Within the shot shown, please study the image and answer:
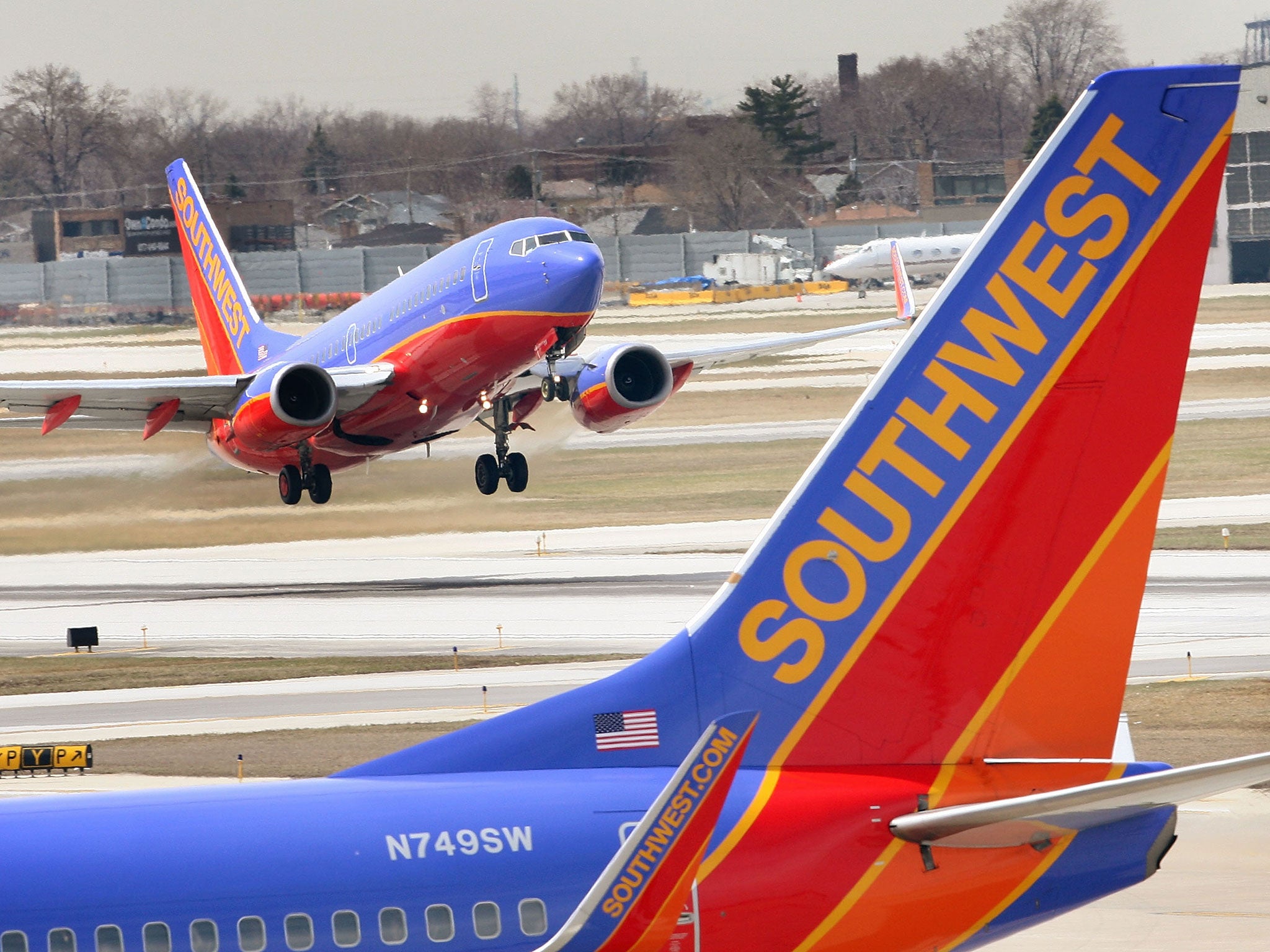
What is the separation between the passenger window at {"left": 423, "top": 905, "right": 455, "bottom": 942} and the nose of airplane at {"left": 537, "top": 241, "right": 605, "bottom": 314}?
2802 centimetres

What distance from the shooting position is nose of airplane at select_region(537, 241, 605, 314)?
35.4 metres

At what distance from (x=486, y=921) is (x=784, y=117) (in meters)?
136

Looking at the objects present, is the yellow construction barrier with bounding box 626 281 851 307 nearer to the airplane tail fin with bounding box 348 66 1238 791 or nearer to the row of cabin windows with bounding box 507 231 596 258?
the row of cabin windows with bounding box 507 231 596 258

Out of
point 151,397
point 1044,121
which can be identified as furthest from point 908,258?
point 151,397

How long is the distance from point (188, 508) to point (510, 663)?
19.9m

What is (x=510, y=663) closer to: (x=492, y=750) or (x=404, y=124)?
(x=492, y=750)

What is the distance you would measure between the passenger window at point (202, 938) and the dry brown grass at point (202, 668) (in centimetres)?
2385

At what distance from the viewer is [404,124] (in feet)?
500

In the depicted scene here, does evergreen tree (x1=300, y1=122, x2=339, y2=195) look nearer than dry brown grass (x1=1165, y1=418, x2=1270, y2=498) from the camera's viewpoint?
No

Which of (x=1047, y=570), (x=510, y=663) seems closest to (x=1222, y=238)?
(x=510, y=663)

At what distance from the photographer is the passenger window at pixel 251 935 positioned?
7.69 metres

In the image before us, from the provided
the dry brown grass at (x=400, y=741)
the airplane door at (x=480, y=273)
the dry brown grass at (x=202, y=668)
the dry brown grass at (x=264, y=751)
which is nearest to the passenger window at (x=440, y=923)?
the dry brown grass at (x=264, y=751)

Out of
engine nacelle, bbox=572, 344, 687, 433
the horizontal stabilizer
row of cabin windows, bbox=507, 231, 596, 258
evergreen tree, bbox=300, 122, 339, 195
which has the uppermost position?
evergreen tree, bbox=300, 122, 339, 195

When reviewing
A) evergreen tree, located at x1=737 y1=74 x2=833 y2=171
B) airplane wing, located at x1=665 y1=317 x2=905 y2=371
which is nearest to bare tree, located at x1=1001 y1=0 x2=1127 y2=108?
evergreen tree, located at x1=737 y1=74 x2=833 y2=171
